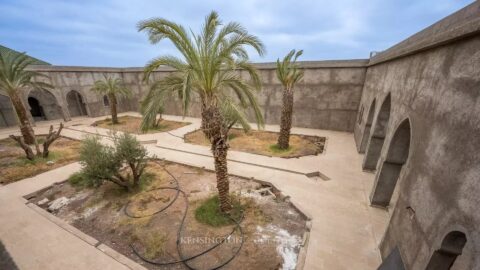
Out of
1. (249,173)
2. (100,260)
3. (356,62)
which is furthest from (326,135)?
(100,260)

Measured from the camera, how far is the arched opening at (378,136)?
8.38 meters

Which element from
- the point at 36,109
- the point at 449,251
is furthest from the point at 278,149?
the point at 36,109

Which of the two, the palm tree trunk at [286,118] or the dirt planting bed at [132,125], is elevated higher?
the palm tree trunk at [286,118]

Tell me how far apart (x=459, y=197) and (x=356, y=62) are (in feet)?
44.5

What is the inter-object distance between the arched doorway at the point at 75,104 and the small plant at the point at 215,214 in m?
23.6

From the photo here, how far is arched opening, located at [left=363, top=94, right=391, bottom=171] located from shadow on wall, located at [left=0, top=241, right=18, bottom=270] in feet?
40.9

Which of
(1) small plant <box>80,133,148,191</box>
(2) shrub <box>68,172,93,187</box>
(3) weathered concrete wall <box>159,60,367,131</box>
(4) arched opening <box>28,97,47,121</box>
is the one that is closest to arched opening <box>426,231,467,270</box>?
(1) small plant <box>80,133,148,191</box>

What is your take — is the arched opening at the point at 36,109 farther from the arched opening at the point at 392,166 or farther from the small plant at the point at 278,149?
the arched opening at the point at 392,166

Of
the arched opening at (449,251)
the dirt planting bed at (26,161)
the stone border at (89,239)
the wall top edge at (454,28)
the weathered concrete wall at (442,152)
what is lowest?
the dirt planting bed at (26,161)

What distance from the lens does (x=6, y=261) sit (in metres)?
5.17

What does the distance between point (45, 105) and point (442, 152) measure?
29.6 meters

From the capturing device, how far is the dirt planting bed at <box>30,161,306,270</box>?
5.38 m

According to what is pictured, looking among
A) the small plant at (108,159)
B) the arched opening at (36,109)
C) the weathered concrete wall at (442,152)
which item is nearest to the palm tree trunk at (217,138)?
the small plant at (108,159)

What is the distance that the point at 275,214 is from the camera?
6.88 m
